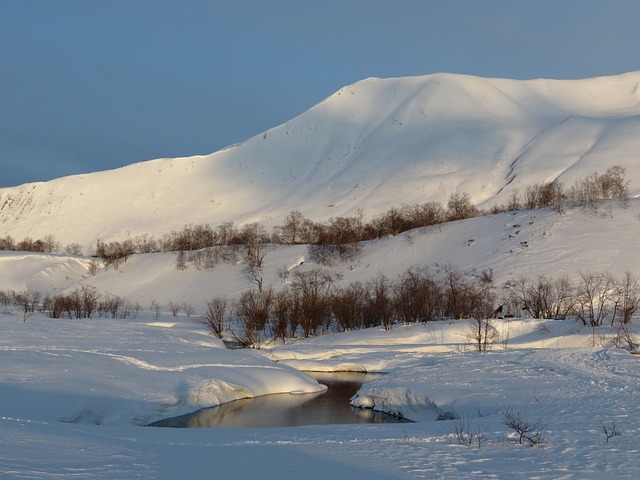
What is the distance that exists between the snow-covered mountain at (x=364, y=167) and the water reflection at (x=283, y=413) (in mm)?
100933

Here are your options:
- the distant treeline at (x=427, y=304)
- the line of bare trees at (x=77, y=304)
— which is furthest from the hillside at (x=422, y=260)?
the distant treeline at (x=427, y=304)

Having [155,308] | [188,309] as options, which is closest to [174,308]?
[188,309]

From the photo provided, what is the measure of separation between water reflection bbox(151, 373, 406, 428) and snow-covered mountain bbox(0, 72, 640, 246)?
331ft

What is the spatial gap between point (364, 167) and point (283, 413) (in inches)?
5647

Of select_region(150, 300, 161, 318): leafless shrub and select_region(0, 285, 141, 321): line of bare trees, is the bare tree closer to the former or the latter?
select_region(150, 300, 161, 318): leafless shrub

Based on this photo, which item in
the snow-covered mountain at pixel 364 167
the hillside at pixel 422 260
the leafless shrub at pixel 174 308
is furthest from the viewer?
the snow-covered mountain at pixel 364 167

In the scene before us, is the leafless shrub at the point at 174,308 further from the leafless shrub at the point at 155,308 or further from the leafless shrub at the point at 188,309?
the leafless shrub at the point at 155,308

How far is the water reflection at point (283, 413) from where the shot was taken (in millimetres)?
21328

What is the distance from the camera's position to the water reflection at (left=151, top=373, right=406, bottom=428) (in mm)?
21328

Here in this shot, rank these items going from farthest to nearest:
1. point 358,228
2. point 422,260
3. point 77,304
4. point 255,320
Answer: point 358,228
point 422,260
point 77,304
point 255,320

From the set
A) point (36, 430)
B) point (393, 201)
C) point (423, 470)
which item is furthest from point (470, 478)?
point (393, 201)

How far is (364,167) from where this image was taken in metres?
164

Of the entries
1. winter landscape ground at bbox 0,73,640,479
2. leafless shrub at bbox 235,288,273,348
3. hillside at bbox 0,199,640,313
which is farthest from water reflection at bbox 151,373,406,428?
hillside at bbox 0,199,640,313

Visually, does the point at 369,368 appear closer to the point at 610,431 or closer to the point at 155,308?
the point at 610,431
